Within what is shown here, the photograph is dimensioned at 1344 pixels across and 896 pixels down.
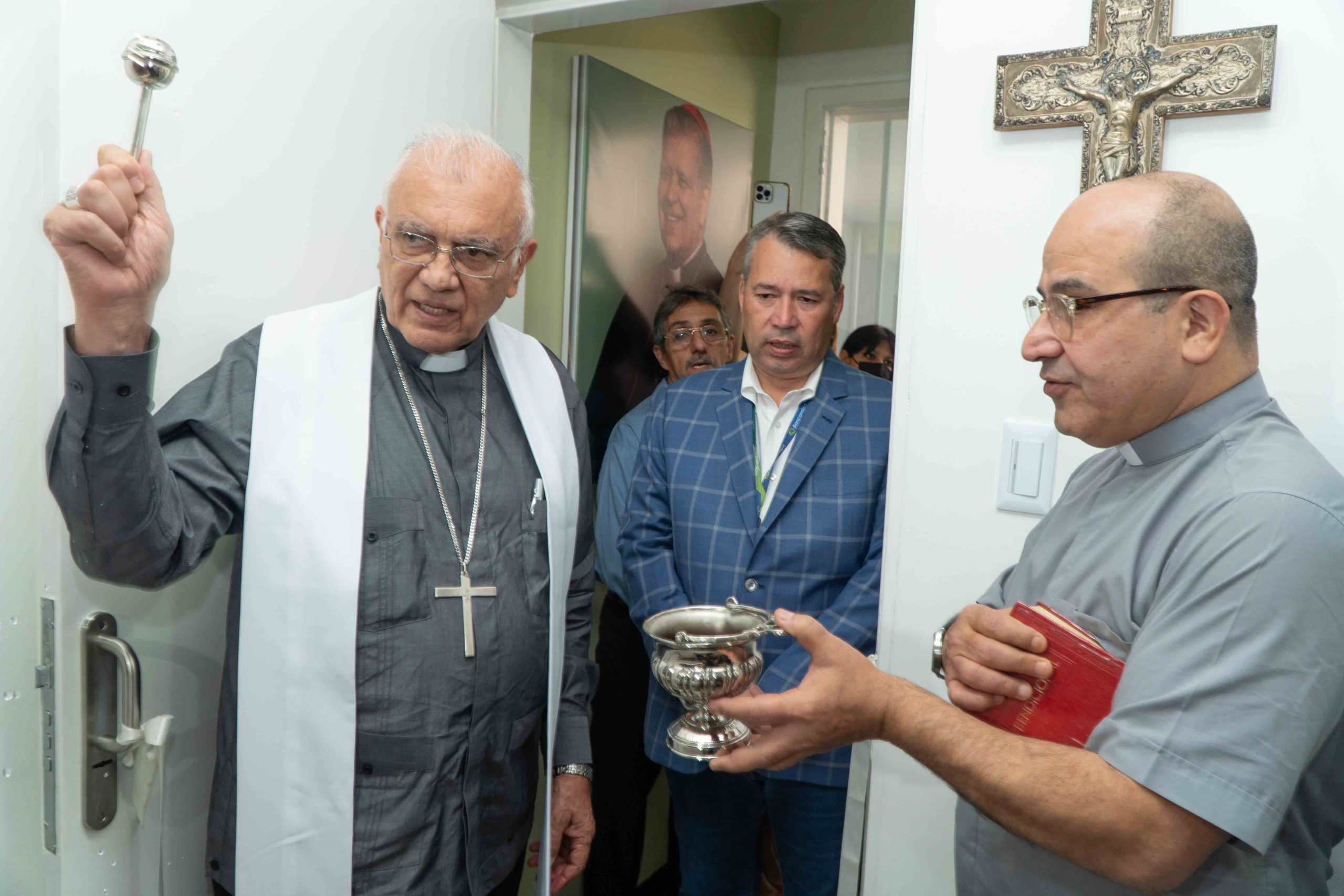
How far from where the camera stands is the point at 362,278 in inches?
82.7

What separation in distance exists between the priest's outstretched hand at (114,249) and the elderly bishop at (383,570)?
0.28m

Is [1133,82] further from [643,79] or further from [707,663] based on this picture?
[643,79]

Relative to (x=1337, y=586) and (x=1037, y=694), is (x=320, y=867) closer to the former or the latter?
(x=1037, y=694)

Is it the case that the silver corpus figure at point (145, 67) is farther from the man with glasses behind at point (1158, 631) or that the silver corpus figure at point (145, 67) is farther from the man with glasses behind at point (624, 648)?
the man with glasses behind at point (624, 648)

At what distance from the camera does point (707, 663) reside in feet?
4.50

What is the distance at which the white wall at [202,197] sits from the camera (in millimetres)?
1463

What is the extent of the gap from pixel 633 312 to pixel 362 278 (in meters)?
1.45

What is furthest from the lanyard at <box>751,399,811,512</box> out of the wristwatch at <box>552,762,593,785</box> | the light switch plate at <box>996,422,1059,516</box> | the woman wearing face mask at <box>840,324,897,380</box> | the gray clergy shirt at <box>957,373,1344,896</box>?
the woman wearing face mask at <box>840,324,897,380</box>

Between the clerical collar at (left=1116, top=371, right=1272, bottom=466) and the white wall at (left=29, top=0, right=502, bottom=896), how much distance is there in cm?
159

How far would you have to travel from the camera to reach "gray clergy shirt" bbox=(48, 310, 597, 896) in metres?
1.57

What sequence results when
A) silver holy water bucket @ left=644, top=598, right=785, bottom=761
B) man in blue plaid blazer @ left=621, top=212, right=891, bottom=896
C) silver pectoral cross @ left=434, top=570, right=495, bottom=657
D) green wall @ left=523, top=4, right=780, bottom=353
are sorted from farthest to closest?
green wall @ left=523, top=4, right=780, bottom=353, man in blue plaid blazer @ left=621, top=212, right=891, bottom=896, silver pectoral cross @ left=434, top=570, right=495, bottom=657, silver holy water bucket @ left=644, top=598, right=785, bottom=761

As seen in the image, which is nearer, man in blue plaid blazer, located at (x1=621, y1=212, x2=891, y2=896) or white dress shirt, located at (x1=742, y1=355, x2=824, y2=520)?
man in blue plaid blazer, located at (x1=621, y1=212, x2=891, y2=896)

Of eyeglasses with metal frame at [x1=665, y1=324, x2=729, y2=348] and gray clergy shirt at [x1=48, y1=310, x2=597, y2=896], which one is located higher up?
eyeglasses with metal frame at [x1=665, y1=324, x2=729, y2=348]

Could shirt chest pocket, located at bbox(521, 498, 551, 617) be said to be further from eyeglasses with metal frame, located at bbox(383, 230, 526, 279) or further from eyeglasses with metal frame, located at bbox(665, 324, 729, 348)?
eyeglasses with metal frame, located at bbox(665, 324, 729, 348)
